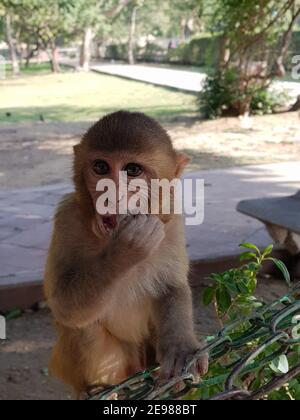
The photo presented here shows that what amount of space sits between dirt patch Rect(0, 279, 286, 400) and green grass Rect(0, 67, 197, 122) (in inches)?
526

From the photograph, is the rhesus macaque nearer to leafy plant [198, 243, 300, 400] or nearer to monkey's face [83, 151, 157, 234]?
monkey's face [83, 151, 157, 234]

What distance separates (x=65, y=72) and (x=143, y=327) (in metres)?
42.4

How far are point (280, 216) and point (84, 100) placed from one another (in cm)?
1990

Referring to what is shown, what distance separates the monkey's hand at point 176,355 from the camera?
90.9 inches

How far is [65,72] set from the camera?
44.0 metres

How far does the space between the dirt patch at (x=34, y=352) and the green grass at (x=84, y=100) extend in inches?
526

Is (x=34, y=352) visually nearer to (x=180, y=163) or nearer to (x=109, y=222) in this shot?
(x=180, y=163)

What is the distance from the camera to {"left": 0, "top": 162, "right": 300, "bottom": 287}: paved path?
21.6 ft

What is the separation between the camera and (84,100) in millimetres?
24953

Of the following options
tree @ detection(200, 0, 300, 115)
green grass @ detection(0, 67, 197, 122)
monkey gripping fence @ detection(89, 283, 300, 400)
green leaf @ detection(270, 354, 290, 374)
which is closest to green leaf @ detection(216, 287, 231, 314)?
monkey gripping fence @ detection(89, 283, 300, 400)

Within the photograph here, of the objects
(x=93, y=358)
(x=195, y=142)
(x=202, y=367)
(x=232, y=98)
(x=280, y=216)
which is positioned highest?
(x=202, y=367)

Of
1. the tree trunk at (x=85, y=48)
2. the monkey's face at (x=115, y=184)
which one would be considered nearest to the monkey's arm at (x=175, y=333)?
the monkey's face at (x=115, y=184)

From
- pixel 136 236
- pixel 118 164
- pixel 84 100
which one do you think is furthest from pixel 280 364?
pixel 84 100
